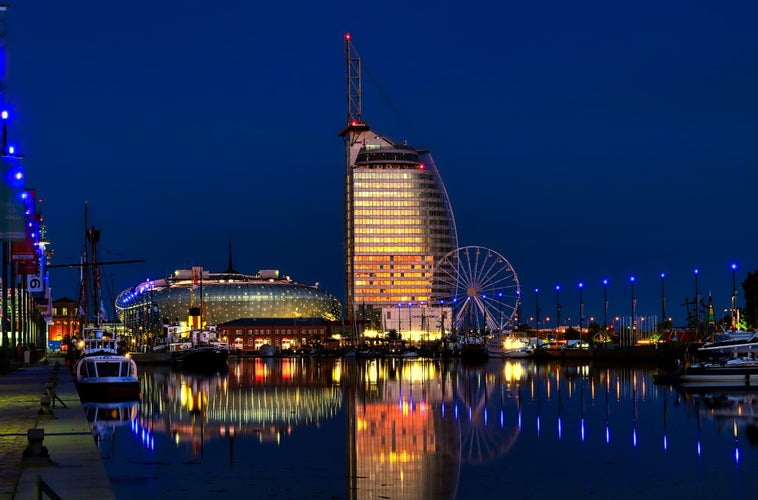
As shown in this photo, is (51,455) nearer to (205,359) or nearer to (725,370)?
(725,370)

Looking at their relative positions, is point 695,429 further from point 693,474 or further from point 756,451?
point 693,474

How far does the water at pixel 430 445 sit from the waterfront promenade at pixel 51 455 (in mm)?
1537

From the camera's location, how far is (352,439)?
48781 millimetres

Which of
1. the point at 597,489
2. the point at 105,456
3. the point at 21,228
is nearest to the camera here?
the point at 597,489

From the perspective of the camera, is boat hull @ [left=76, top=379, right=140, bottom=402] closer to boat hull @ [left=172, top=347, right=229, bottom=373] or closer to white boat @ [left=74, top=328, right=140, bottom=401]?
white boat @ [left=74, top=328, right=140, bottom=401]

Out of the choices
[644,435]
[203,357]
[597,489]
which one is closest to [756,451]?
[644,435]

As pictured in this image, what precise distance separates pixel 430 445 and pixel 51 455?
56.7 feet

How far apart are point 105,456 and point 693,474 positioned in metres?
19.5

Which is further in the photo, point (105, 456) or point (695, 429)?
point (695, 429)

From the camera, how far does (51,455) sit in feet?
108

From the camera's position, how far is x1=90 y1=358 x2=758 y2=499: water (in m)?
35.0

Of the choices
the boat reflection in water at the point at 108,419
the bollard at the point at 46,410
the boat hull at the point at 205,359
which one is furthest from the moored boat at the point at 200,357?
the bollard at the point at 46,410

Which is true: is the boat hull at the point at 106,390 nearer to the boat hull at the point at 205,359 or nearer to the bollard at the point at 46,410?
the bollard at the point at 46,410

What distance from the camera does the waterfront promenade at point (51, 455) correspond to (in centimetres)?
2694
